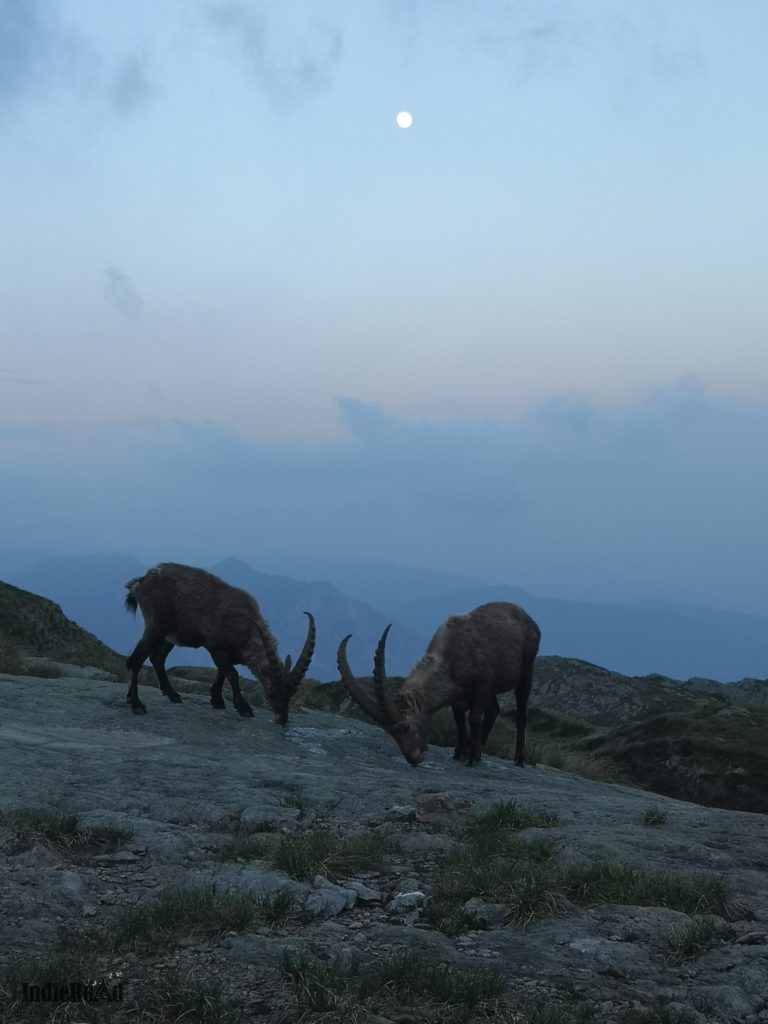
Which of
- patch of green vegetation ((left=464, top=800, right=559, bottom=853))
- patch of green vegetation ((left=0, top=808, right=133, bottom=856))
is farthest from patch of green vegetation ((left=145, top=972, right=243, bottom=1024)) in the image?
patch of green vegetation ((left=464, top=800, right=559, bottom=853))

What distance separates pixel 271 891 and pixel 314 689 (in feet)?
68.9

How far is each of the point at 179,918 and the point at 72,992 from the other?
1139 millimetres

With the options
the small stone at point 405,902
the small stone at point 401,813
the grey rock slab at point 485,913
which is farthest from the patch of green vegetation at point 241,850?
the grey rock slab at point 485,913

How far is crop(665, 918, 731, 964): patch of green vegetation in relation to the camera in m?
5.91

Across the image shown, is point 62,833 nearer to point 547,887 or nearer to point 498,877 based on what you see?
point 498,877

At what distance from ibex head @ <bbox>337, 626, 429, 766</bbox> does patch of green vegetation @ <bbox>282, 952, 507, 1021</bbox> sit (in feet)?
29.0

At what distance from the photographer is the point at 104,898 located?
6.64 m

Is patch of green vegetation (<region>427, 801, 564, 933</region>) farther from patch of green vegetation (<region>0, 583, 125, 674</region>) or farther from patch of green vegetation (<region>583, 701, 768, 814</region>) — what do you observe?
patch of green vegetation (<region>0, 583, 125, 674</region>)

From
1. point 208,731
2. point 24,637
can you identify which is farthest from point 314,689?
point 208,731

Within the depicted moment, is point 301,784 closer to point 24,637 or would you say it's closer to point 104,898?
point 104,898

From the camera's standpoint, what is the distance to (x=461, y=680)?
1560 centimetres

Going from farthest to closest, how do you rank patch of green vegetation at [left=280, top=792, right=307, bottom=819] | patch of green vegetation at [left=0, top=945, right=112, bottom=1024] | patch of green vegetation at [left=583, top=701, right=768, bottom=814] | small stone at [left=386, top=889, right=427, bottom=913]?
patch of green vegetation at [left=583, top=701, right=768, bottom=814] → patch of green vegetation at [left=280, top=792, right=307, bottom=819] → small stone at [left=386, top=889, right=427, bottom=913] → patch of green vegetation at [left=0, top=945, right=112, bottom=1024]

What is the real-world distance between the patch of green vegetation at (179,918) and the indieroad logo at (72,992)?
675 mm

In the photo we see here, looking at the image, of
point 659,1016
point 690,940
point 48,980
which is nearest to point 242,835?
point 48,980
